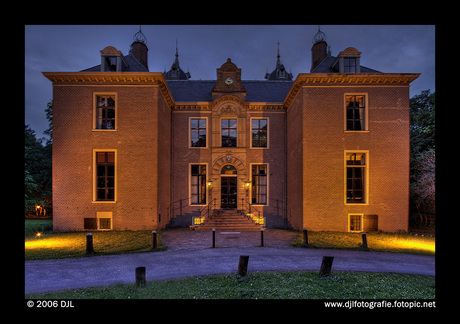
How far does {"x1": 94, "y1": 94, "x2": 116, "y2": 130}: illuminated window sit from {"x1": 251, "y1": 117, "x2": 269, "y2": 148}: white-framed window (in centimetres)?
1004

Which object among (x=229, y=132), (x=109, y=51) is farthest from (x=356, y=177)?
(x=109, y=51)

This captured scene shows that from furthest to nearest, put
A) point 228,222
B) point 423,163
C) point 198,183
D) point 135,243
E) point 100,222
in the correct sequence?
point 198,183, point 423,163, point 228,222, point 100,222, point 135,243

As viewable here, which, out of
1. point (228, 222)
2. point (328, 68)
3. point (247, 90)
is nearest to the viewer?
point (228, 222)

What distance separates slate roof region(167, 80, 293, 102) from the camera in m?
19.2

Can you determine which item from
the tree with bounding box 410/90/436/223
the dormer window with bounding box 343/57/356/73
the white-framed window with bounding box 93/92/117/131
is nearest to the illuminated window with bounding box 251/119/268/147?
the dormer window with bounding box 343/57/356/73

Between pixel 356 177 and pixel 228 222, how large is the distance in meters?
8.74

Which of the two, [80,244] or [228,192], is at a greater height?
[228,192]

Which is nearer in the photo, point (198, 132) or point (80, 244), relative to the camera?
point (80, 244)

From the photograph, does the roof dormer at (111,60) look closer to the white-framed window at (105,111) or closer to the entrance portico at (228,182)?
the white-framed window at (105,111)

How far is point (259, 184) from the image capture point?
18.0 meters

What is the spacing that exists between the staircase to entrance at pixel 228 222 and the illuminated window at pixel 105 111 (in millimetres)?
8793

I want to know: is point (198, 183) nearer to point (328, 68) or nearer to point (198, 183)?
point (198, 183)

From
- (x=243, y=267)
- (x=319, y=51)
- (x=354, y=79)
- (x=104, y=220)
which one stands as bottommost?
(x=104, y=220)
